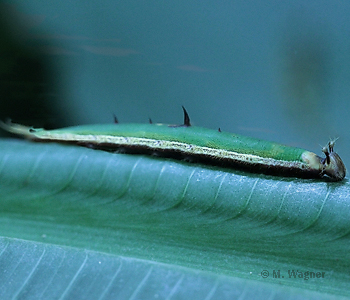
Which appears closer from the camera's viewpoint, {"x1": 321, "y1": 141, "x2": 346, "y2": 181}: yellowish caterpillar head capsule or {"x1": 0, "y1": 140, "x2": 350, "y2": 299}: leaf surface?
{"x1": 0, "y1": 140, "x2": 350, "y2": 299}: leaf surface

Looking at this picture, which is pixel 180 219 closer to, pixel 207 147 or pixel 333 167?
pixel 207 147

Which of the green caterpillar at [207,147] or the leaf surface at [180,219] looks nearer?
the leaf surface at [180,219]

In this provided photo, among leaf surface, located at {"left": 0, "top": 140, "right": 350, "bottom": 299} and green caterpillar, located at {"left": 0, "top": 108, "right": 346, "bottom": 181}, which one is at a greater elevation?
green caterpillar, located at {"left": 0, "top": 108, "right": 346, "bottom": 181}

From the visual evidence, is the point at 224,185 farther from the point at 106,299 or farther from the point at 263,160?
the point at 106,299

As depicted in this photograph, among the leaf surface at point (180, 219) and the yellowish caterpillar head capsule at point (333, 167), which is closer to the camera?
the leaf surface at point (180, 219)

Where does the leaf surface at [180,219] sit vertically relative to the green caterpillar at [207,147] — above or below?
below

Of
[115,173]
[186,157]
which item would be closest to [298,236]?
[186,157]

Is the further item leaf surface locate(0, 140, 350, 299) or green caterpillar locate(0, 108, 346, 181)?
green caterpillar locate(0, 108, 346, 181)

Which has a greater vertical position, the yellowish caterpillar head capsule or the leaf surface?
the yellowish caterpillar head capsule

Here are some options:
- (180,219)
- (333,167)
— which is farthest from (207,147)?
(333,167)
